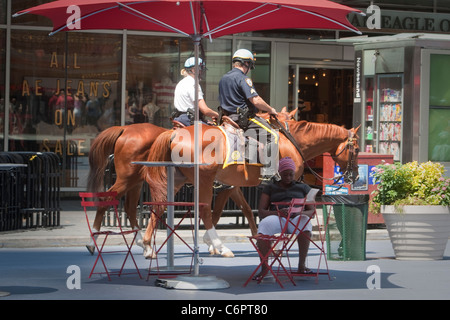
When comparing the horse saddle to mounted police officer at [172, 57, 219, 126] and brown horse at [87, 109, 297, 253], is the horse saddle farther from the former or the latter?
brown horse at [87, 109, 297, 253]

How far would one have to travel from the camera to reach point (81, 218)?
63.0 ft

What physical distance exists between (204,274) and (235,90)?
3.23 metres

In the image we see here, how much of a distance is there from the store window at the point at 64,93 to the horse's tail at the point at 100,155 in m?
8.46

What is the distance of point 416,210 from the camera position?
45.9ft

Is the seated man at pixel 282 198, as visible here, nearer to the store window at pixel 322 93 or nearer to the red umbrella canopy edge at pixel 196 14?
the red umbrella canopy edge at pixel 196 14

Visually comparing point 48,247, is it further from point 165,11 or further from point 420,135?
point 420,135

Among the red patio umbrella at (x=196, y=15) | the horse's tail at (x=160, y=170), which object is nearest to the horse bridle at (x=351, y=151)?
the horse's tail at (x=160, y=170)

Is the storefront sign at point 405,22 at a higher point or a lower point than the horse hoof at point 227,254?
higher

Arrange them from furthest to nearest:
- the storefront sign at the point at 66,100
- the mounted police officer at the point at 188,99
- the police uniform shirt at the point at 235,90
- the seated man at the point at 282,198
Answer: the storefront sign at the point at 66,100, the mounted police officer at the point at 188,99, the police uniform shirt at the point at 235,90, the seated man at the point at 282,198

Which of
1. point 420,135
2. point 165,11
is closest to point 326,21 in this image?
point 165,11

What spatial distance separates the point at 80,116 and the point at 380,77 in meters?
7.06

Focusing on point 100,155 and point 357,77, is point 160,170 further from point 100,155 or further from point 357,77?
point 357,77

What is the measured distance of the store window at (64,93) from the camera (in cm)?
2277

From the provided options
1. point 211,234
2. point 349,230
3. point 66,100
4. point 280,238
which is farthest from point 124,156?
point 66,100
